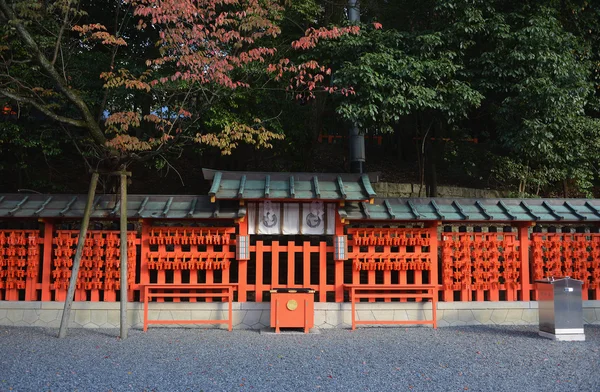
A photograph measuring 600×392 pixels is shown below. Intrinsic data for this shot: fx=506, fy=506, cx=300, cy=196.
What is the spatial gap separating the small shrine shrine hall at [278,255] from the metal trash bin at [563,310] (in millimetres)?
1435

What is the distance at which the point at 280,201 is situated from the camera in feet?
33.7

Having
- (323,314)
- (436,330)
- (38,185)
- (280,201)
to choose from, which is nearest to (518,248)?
(436,330)

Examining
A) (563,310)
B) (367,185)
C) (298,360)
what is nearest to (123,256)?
(298,360)

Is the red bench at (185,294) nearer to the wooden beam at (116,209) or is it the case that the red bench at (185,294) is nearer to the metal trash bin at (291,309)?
the metal trash bin at (291,309)

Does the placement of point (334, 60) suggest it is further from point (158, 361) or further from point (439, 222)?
point (158, 361)

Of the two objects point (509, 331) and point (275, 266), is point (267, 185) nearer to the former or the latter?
point (275, 266)

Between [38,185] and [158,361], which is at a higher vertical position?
[38,185]

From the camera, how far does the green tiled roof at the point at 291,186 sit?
32.2ft

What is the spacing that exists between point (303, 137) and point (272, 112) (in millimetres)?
1381

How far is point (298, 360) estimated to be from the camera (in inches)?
289

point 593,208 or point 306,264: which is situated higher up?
point 593,208

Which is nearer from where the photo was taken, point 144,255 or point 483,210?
point 144,255

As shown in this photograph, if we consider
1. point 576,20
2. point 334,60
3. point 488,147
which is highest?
point 576,20

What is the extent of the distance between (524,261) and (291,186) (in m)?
5.17
